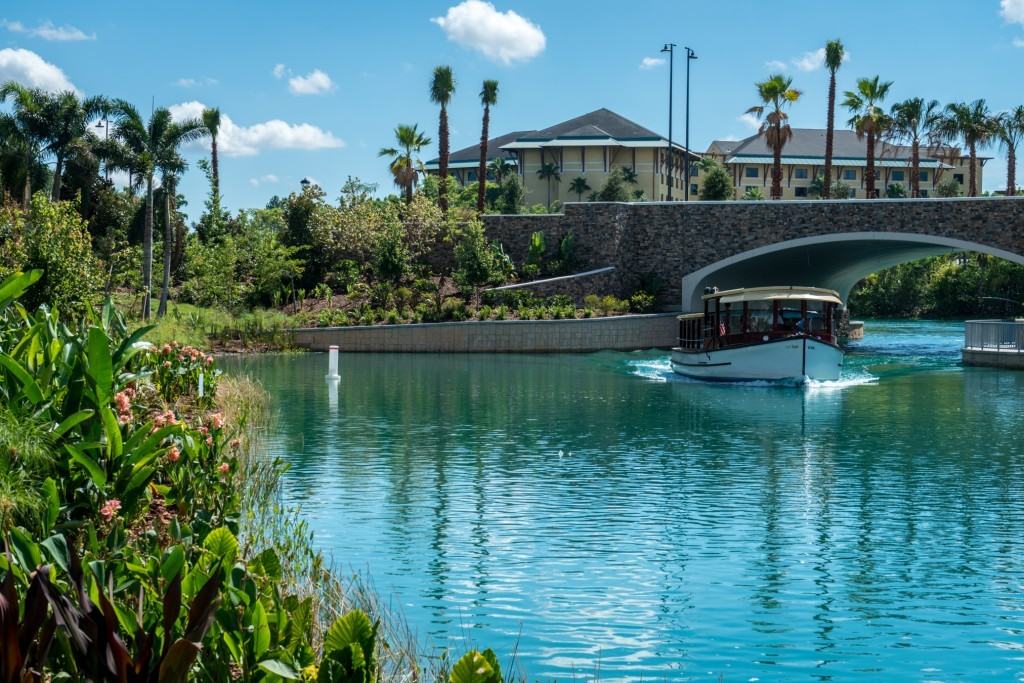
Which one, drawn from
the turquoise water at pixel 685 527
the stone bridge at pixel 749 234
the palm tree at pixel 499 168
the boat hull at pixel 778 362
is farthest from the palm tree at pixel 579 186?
the turquoise water at pixel 685 527

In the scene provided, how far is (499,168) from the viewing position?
288ft

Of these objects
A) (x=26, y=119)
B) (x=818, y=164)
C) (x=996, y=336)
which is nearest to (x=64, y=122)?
(x=26, y=119)

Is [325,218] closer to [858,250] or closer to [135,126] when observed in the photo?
[135,126]

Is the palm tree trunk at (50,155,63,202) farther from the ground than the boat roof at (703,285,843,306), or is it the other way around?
the palm tree trunk at (50,155,63,202)

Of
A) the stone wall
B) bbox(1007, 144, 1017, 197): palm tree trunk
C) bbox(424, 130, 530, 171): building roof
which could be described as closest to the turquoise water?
the stone wall

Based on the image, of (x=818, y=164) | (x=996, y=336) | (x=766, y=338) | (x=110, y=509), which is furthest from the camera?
(x=818, y=164)

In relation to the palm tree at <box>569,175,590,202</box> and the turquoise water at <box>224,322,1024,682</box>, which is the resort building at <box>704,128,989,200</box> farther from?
the turquoise water at <box>224,322,1024,682</box>

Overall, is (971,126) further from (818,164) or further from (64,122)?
(64,122)

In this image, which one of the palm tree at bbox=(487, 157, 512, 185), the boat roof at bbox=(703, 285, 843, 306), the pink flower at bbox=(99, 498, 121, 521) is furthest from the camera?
the palm tree at bbox=(487, 157, 512, 185)

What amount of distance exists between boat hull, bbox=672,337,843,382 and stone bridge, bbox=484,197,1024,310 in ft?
45.0

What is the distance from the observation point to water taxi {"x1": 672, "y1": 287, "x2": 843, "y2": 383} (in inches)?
1252

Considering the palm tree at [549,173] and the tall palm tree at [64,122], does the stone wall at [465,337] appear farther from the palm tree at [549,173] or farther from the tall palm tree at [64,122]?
the palm tree at [549,173]

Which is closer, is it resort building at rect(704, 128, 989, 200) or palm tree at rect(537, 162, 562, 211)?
palm tree at rect(537, 162, 562, 211)

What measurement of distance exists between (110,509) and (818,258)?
156 ft
